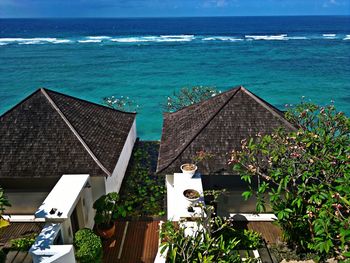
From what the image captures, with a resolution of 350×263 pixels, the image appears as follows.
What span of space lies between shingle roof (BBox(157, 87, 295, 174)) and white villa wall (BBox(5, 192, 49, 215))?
5.01 metres

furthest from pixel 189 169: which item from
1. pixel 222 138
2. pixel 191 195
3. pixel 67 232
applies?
pixel 67 232

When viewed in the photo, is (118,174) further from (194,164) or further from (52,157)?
(194,164)

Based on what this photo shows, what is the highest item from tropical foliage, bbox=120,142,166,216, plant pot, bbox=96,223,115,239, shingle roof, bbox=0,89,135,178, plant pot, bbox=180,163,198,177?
shingle roof, bbox=0,89,135,178

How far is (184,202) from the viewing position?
405 inches

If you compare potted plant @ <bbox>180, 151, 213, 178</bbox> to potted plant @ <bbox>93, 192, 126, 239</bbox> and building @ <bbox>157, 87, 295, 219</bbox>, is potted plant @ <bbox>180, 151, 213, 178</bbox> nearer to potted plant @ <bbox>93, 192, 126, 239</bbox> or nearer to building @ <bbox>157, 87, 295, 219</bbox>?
building @ <bbox>157, 87, 295, 219</bbox>

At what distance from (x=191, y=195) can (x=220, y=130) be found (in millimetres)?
4227

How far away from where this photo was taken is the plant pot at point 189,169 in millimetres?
11750

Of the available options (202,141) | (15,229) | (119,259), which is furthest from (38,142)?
(202,141)

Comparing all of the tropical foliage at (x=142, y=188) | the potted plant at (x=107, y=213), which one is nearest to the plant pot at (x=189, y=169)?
the potted plant at (x=107, y=213)

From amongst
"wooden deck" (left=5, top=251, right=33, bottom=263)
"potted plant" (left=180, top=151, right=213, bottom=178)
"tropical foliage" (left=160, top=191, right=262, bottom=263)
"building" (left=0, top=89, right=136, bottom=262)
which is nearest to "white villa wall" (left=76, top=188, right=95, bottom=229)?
"building" (left=0, top=89, right=136, bottom=262)

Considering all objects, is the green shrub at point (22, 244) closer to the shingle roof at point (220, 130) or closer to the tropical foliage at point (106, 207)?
the tropical foliage at point (106, 207)

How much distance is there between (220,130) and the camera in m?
13.8

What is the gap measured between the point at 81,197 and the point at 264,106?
8816 mm

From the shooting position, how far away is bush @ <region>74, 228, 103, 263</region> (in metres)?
9.12
